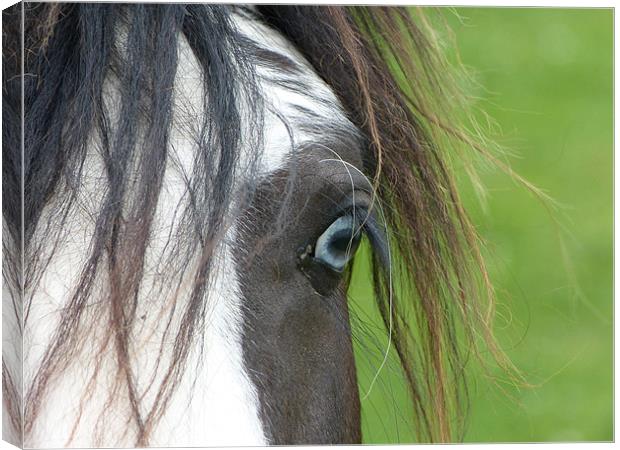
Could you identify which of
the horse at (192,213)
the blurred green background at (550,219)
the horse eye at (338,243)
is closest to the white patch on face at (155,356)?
the horse at (192,213)

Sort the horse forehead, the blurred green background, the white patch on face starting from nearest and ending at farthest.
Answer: the white patch on face, the horse forehead, the blurred green background

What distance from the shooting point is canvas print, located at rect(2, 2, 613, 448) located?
2.73 ft

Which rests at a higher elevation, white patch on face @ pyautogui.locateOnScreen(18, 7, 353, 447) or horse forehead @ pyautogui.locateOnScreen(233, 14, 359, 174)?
horse forehead @ pyautogui.locateOnScreen(233, 14, 359, 174)

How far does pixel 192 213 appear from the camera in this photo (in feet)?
2.88

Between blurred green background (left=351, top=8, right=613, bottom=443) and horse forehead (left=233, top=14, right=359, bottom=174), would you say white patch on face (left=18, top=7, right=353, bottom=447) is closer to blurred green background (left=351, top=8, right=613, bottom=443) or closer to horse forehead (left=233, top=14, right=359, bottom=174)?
horse forehead (left=233, top=14, right=359, bottom=174)

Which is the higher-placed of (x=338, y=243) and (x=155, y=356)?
(x=338, y=243)

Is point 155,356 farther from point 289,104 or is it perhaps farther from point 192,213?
point 289,104

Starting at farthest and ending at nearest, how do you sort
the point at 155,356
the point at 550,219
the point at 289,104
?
1. the point at 550,219
2. the point at 289,104
3. the point at 155,356

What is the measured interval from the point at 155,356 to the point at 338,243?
24cm

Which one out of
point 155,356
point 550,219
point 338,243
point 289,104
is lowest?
point 155,356

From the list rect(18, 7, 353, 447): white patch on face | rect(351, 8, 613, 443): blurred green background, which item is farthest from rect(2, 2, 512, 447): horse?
rect(351, 8, 613, 443): blurred green background

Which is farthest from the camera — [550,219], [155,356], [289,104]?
[550,219]

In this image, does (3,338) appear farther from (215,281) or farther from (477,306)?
(477,306)

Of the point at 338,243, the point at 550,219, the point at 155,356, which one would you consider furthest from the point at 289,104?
the point at 550,219
